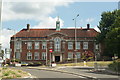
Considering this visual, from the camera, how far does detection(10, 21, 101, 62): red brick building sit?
70.3m

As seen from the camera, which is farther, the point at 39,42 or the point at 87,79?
the point at 39,42

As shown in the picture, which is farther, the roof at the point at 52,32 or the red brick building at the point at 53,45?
the roof at the point at 52,32

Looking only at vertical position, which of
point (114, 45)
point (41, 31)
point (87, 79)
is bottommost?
point (87, 79)

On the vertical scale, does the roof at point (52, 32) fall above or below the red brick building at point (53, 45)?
above

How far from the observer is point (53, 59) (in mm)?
69375

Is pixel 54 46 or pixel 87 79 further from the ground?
pixel 54 46

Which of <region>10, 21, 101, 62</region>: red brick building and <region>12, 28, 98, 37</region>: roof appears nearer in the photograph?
<region>10, 21, 101, 62</region>: red brick building

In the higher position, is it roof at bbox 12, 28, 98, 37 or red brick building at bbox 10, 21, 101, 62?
roof at bbox 12, 28, 98, 37

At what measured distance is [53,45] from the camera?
7081 cm

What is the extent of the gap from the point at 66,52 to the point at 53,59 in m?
4.68

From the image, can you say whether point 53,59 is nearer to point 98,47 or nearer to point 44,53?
point 44,53

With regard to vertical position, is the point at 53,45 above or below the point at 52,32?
below

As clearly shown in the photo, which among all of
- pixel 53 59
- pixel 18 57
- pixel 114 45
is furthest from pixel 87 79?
pixel 18 57

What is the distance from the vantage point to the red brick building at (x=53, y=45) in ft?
231
